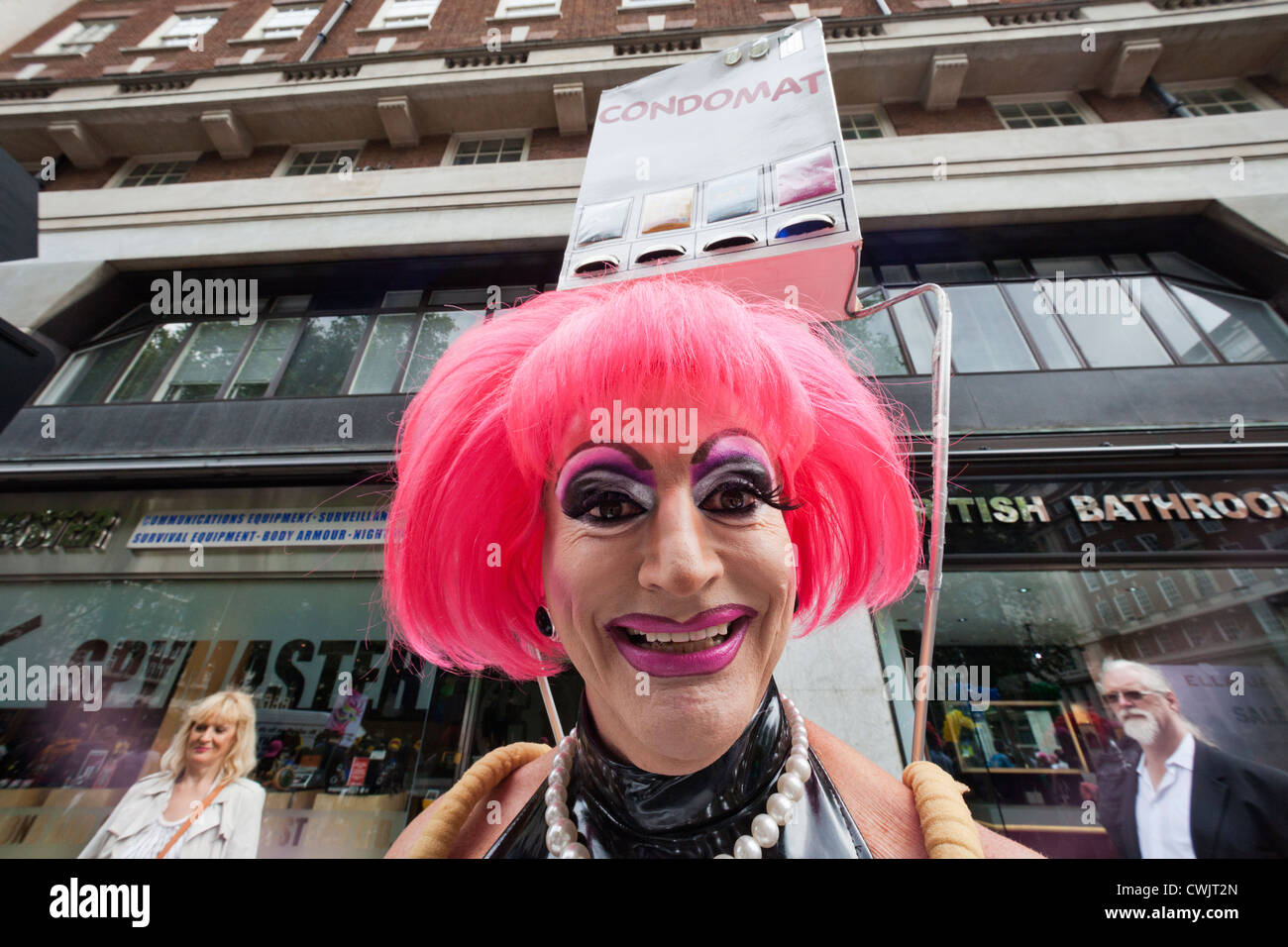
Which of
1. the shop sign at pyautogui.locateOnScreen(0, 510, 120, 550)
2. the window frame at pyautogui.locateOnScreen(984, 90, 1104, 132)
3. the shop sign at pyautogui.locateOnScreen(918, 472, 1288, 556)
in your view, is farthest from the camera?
the window frame at pyautogui.locateOnScreen(984, 90, 1104, 132)

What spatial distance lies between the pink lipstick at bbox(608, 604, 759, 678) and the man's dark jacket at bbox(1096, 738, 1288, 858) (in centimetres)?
409

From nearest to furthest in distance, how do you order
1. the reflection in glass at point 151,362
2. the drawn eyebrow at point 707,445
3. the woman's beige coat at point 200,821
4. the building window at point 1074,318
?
the drawn eyebrow at point 707,445, the woman's beige coat at point 200,821, the building window at point 1074,318, the reflection in glass at point 151,362

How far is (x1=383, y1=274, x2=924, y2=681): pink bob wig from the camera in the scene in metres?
1.17

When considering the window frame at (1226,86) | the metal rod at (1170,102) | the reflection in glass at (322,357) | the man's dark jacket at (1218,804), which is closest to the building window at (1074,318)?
the metal rod at (1170,102)

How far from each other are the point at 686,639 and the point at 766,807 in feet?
1.61

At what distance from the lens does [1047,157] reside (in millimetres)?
6445

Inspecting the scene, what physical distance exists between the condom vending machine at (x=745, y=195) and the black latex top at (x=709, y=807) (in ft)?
1.25

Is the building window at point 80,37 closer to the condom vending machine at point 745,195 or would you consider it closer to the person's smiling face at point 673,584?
the condom vending machine at point 745,195

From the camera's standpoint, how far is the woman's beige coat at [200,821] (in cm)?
361

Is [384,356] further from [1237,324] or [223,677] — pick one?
[1237,324]

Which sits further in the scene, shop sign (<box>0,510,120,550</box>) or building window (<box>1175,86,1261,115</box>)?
building window (<box>1175,86,1261,115</box>)

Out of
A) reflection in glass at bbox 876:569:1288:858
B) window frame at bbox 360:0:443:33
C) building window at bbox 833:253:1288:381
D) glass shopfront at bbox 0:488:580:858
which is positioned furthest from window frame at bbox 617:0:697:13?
reflection in glass at bbox 876:569:1288:858

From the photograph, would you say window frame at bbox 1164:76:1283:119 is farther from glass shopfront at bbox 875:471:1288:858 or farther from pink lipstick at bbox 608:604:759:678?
pink lipstick at bbox 608:604:759:678

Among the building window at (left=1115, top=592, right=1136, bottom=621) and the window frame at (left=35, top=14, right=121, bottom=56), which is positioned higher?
the window frame at (left=35, top=14, right=121, bottom=56)
